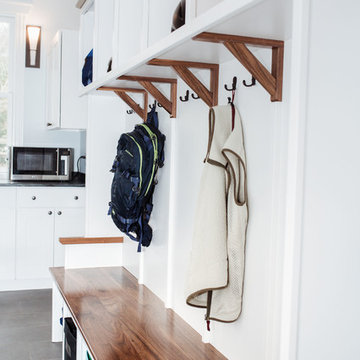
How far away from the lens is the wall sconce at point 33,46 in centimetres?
506

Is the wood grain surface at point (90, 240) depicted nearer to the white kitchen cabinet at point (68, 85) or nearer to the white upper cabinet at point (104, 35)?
the white upper cabinet at point (104, 35)

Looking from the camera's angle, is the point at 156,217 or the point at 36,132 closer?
the point at 156,217

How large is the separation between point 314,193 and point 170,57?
0.97m

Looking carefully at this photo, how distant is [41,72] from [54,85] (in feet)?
1.96

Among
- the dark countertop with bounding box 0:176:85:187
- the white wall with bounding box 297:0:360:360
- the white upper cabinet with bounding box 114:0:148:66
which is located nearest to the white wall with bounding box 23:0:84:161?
the dark countertop with bounding box 0:176:85:187

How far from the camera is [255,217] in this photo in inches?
64.6

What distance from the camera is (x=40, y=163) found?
15.8 feet

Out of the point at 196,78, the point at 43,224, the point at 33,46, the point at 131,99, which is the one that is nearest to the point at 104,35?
the point at 131,99

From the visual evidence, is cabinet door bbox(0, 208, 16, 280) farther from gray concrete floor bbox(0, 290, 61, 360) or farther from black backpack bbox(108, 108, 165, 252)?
black backpack bbox(108, 108, 165, 252)


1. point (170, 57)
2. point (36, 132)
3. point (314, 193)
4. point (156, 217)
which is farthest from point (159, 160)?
point (36, 132)

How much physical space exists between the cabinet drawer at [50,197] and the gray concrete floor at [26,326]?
0.74 meters

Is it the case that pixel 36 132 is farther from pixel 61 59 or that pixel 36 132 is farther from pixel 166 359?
pixel 166 359

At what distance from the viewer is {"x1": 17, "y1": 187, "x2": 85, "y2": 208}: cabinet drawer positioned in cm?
441

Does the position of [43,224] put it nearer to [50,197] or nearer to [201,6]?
[50,197]
